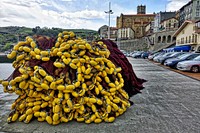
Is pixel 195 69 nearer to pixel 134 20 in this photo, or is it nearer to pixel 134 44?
pixel 134 44

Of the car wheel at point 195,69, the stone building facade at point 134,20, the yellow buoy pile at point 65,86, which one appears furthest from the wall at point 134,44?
the yellow buoy pile at point 65,86

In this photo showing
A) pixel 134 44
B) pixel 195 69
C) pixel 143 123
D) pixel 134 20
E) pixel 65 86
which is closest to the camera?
pixel 65 86

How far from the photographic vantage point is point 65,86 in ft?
9.85

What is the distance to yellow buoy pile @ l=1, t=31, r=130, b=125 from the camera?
9.95 feet


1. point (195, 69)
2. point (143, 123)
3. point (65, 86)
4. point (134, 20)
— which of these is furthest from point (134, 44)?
point (65, 86)

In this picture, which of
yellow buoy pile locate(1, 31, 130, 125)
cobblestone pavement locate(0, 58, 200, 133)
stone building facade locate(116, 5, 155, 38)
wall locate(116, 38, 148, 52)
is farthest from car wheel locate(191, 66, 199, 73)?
stone building facade locate(116, 5, 155, 38)

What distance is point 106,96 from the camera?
333 cm

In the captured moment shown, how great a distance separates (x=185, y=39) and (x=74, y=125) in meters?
39.4

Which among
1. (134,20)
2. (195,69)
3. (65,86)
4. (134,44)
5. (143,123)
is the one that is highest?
(134,20)

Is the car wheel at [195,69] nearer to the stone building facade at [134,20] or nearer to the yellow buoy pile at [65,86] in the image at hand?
the yellow buoy pile at [65,86]

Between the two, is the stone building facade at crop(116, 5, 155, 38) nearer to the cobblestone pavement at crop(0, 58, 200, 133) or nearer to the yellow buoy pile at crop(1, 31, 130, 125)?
the cobblestone pavement at crop(0, 58, 200, 133)

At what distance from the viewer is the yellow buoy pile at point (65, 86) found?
9.95 ft

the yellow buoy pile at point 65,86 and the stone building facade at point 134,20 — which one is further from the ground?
the stone building facade at point 134,20

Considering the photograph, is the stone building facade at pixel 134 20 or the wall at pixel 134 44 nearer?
the wall at pixel 134 44
